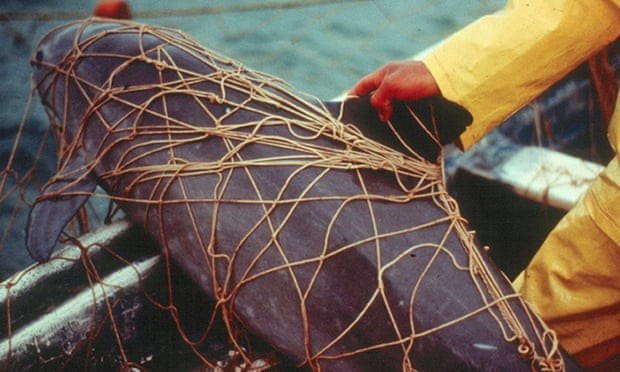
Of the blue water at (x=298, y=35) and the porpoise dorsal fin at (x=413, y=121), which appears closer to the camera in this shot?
the porpoise dorsal fin at (x=413, y=121)

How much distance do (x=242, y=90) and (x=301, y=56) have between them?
5.84 meters

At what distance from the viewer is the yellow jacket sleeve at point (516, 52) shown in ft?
8.53

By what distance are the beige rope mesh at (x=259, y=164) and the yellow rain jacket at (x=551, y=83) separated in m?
0.46

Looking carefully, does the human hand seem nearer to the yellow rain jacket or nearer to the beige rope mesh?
the yellow rain jacket

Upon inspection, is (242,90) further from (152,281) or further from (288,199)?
(152,281)

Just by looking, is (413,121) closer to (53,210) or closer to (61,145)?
(53,210)

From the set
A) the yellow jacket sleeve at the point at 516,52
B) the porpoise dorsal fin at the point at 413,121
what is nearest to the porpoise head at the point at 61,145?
the porpoise dorsal fin at the point at 413,121

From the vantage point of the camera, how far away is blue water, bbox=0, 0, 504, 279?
7949 millimetres

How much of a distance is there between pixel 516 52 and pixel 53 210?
227 centimetres

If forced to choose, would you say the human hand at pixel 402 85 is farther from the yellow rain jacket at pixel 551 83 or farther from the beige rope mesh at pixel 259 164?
the beige rope mesh at pixel 259 164

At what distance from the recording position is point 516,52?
8.92 feet

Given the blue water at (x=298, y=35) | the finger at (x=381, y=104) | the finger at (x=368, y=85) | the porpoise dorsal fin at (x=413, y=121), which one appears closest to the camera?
the porpoise dorsal fin at (x=413, y=121)

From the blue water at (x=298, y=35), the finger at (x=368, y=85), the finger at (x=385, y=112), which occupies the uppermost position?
the finger at (x=368, y=85)

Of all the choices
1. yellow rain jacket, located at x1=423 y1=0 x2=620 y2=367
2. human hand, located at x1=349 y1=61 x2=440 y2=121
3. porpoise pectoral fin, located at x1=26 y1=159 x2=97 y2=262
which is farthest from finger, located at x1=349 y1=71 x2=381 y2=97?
porpoise pectoral fin, located at x1=26 y1=159 x2=97 y2=262
